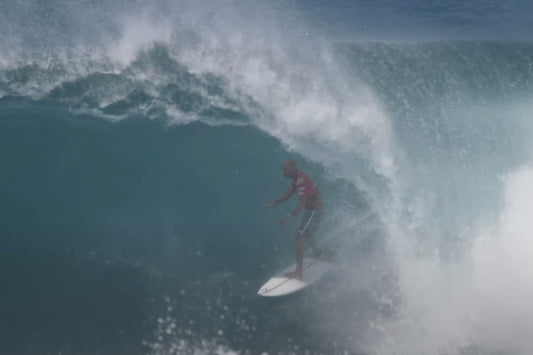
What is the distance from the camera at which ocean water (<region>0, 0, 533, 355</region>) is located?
8.27 m

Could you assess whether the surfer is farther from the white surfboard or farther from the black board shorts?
the white surfboard

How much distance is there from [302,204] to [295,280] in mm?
1259

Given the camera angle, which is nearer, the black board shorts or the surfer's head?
the surfer's head

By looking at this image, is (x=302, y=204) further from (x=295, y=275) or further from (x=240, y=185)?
(x=240, y=185)

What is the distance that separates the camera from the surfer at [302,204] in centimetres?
883

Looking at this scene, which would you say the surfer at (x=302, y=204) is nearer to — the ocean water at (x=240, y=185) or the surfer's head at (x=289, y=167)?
the surfer's head at (x=289, y=167)

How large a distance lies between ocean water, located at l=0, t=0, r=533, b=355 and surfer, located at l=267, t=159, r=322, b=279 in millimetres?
688

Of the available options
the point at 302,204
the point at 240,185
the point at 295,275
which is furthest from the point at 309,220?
the point at 240,185

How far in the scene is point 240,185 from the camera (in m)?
11.0

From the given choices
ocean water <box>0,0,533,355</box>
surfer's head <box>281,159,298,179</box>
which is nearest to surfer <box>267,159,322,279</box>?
surfer's head <box>281,159,298,179</box>

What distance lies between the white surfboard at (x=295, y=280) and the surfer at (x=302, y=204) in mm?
125

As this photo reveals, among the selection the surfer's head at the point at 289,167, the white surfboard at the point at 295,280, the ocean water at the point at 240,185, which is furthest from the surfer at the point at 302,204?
the ocean water at the point at 240,185

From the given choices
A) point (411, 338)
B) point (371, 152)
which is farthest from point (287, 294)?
point (371, 152)

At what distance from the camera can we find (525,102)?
13.8 meters
